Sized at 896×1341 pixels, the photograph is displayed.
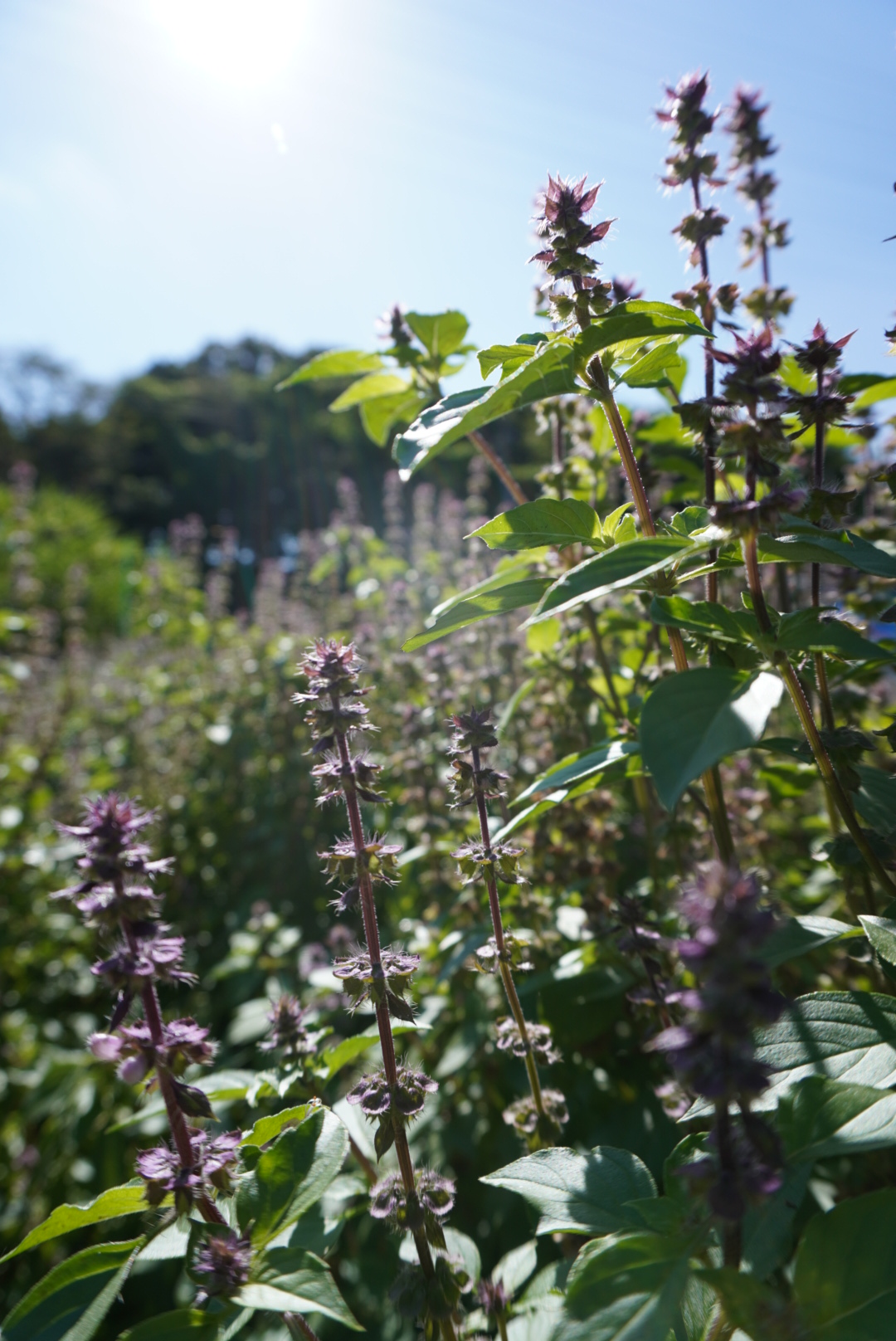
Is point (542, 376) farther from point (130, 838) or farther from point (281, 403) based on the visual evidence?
point (281, 403)

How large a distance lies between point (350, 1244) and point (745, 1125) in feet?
6.82

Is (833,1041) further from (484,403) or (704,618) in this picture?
(484,403)

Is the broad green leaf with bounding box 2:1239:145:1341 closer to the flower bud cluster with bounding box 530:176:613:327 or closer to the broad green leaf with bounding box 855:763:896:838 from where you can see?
the broad green leaf with bounding box 855:763:896:838

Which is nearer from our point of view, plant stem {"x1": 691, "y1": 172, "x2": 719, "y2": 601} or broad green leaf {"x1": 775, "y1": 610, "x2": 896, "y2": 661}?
broad green leaf {"x1": 775, "y1": 610, "x2": 896, "y2": 661}

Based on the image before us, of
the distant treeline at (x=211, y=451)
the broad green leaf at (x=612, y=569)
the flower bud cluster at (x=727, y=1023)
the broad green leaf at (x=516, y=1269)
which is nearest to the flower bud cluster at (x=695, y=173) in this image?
the broad green leaf at (x=612, y=569)

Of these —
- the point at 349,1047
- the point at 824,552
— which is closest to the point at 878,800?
the point at 824,552

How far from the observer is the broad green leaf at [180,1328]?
854 millimetres

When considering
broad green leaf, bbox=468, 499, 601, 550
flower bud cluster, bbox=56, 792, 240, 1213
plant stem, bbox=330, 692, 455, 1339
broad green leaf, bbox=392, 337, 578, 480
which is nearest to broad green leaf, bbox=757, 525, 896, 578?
broad green leaf, bbox=468, 499, 601, 550

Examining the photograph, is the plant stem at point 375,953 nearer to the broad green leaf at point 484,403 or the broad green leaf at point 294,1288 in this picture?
the broad green leaf at point 294,1288

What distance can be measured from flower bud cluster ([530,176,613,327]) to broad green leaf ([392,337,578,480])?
0.32 ft

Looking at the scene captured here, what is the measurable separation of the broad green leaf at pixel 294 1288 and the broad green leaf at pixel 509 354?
112 centimetres

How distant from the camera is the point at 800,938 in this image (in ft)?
3.75

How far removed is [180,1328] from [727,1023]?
70 centimetres

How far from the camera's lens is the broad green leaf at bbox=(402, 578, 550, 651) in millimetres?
1084
